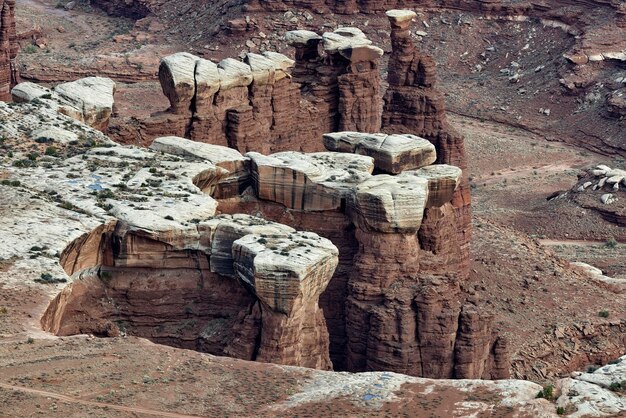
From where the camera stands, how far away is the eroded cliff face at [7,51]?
91.2 m

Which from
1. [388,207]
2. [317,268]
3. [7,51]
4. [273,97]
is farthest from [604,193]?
[317,268]

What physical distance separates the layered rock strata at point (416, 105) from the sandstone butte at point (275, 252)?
10.5 m

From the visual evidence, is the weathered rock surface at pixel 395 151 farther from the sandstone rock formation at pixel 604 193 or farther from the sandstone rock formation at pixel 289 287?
the sandstone rock formation at pixel 604 193

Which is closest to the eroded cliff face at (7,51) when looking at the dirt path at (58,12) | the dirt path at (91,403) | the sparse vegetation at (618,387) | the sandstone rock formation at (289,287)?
the sandstone rock formation at (289,287)

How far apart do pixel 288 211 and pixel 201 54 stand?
7030cm

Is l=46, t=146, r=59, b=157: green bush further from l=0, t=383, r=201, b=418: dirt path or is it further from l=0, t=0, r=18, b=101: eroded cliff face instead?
l=0, t=0, r=18, b=101: eroded cliff face

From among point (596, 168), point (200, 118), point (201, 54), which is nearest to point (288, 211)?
point (200, 118)

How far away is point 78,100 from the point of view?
73625 millimetres

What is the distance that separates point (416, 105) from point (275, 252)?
30.4 metres

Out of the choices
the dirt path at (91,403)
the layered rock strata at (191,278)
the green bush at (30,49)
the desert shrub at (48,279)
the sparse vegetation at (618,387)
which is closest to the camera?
the dirt path at (91,403)

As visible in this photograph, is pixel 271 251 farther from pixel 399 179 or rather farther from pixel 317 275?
pixel 399 179

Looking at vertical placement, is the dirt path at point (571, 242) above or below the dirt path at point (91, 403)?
below

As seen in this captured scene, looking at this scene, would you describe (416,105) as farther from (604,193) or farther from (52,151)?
(604,193)

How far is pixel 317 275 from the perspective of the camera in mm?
Answer: 54312
